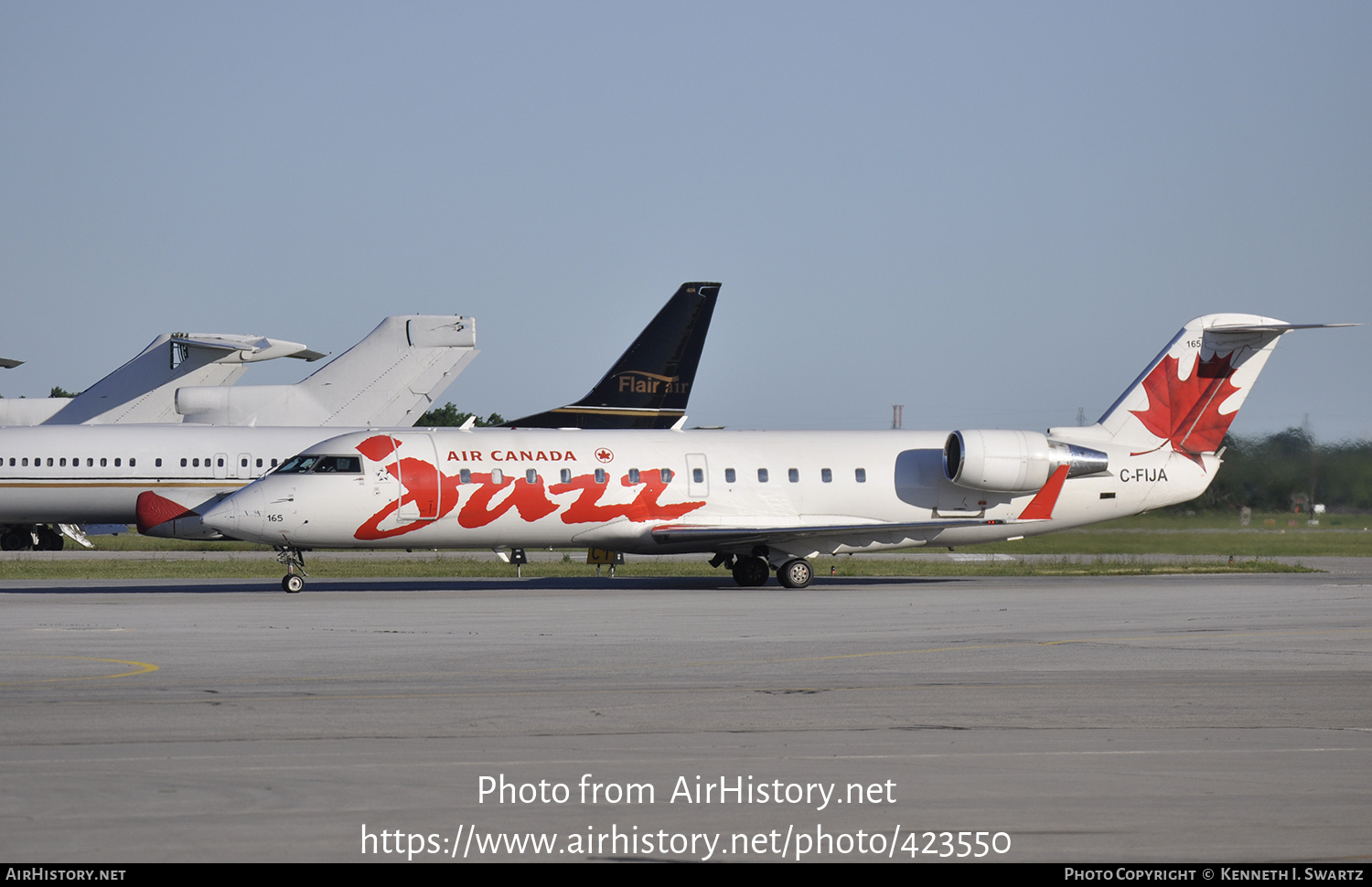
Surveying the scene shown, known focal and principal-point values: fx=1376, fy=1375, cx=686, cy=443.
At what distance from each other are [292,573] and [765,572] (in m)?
10.5

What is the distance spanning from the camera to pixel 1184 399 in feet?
110

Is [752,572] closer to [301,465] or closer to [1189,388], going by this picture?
[301,465]

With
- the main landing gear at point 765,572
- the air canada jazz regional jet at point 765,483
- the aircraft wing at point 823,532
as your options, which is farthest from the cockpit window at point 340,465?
the main landing gear at point 765,572

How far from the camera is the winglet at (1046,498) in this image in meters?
32.3

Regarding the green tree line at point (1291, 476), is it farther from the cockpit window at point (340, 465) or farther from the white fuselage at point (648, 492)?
the cockpit window at point (340, 465)

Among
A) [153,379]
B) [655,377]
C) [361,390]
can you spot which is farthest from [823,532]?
[153,379]

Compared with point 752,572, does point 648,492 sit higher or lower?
higher

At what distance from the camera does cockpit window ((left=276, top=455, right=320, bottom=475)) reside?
28969 millimetres

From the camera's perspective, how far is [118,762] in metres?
9.80

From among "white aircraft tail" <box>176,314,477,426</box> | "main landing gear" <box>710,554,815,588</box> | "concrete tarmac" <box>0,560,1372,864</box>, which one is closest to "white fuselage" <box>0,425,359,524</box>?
"white aircraft tail" <box>176,314,477,426</box>

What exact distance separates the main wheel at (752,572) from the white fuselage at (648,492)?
0.55 metres

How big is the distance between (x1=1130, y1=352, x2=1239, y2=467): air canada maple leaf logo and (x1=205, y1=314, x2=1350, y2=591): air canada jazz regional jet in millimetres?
32
